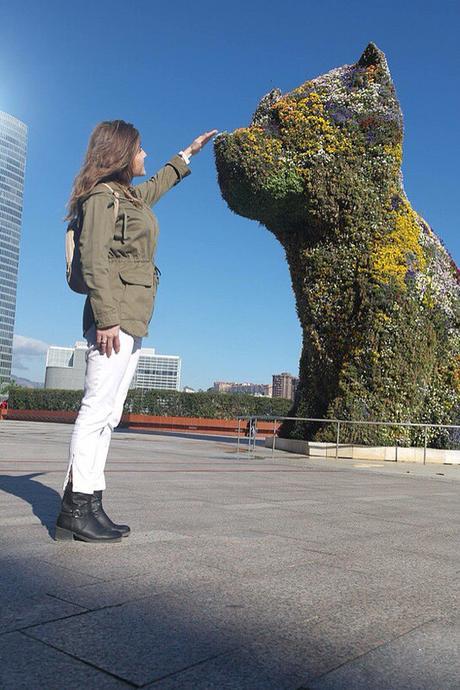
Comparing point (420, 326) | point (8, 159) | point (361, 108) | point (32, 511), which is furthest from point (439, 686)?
point (8, 159)

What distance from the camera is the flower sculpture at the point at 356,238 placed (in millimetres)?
12922

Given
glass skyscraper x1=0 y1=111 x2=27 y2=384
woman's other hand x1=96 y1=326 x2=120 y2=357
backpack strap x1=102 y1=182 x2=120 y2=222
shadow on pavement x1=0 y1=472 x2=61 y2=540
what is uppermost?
glass skyscraper x1=0 y1=111 x2=27 y2=384

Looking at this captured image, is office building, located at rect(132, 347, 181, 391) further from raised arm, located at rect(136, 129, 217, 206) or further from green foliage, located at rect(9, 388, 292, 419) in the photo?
raised arm, located at rect(136, 129, 217, 206)

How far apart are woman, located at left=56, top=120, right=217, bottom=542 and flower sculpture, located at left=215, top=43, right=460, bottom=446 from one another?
10134 millimetres

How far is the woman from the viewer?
2.91m

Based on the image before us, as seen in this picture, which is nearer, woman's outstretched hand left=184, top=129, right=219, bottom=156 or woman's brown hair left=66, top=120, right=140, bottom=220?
woman's brown hair left=66, top=120, right=140, bottom=220

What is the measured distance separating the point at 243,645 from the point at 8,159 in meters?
171

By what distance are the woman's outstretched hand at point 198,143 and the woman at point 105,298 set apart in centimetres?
58

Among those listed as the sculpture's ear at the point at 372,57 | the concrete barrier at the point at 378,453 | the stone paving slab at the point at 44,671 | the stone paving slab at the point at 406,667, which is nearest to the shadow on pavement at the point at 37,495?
the stone paving slab at the point at 44,671

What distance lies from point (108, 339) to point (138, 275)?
0.39 metres

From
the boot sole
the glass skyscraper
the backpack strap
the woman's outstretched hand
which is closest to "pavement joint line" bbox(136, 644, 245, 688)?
the boot sole

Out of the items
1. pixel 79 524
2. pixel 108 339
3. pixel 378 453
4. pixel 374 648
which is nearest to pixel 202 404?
pixel 378 453

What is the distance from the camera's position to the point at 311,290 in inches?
541

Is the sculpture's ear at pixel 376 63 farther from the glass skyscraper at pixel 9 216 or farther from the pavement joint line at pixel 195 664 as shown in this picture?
the glass skyscraper at pixel 9 216
